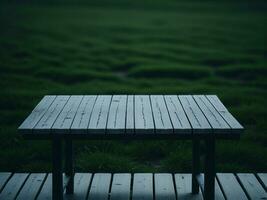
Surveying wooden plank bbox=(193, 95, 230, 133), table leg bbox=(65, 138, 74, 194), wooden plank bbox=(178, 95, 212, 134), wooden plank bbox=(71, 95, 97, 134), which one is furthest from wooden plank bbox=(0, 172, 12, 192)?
wooden plank bbox=(193, 95, 230, 133)

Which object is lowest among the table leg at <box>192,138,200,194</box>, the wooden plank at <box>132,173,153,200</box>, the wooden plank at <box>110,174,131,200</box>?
the wooden plank at <box>132,173,153,200</box>

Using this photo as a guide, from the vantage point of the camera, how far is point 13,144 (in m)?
5.67

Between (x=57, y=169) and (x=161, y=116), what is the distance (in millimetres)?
837

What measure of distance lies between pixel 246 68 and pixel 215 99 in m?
6.39

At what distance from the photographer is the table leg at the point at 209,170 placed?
345 centimetres

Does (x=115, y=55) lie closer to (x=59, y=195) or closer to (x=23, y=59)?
(x=23, y=59)

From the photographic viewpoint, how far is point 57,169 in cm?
347

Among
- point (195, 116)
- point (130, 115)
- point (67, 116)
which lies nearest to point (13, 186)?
point (67, 116)

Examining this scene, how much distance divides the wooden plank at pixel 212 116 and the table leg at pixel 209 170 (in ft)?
0.45

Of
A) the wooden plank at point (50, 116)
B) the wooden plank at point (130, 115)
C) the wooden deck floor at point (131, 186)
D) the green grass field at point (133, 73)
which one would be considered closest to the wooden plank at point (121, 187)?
the wooden deck floor at point (131, 186)

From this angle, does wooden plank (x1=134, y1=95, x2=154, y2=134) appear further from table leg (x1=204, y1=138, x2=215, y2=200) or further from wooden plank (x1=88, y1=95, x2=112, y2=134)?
table leg (x1=204, y1=138, x2=215, y2=200)

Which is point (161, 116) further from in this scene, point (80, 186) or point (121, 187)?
point (80, 186)

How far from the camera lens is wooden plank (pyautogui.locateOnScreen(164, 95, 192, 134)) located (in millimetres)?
3246

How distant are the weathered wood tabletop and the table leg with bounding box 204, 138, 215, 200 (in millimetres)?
172
